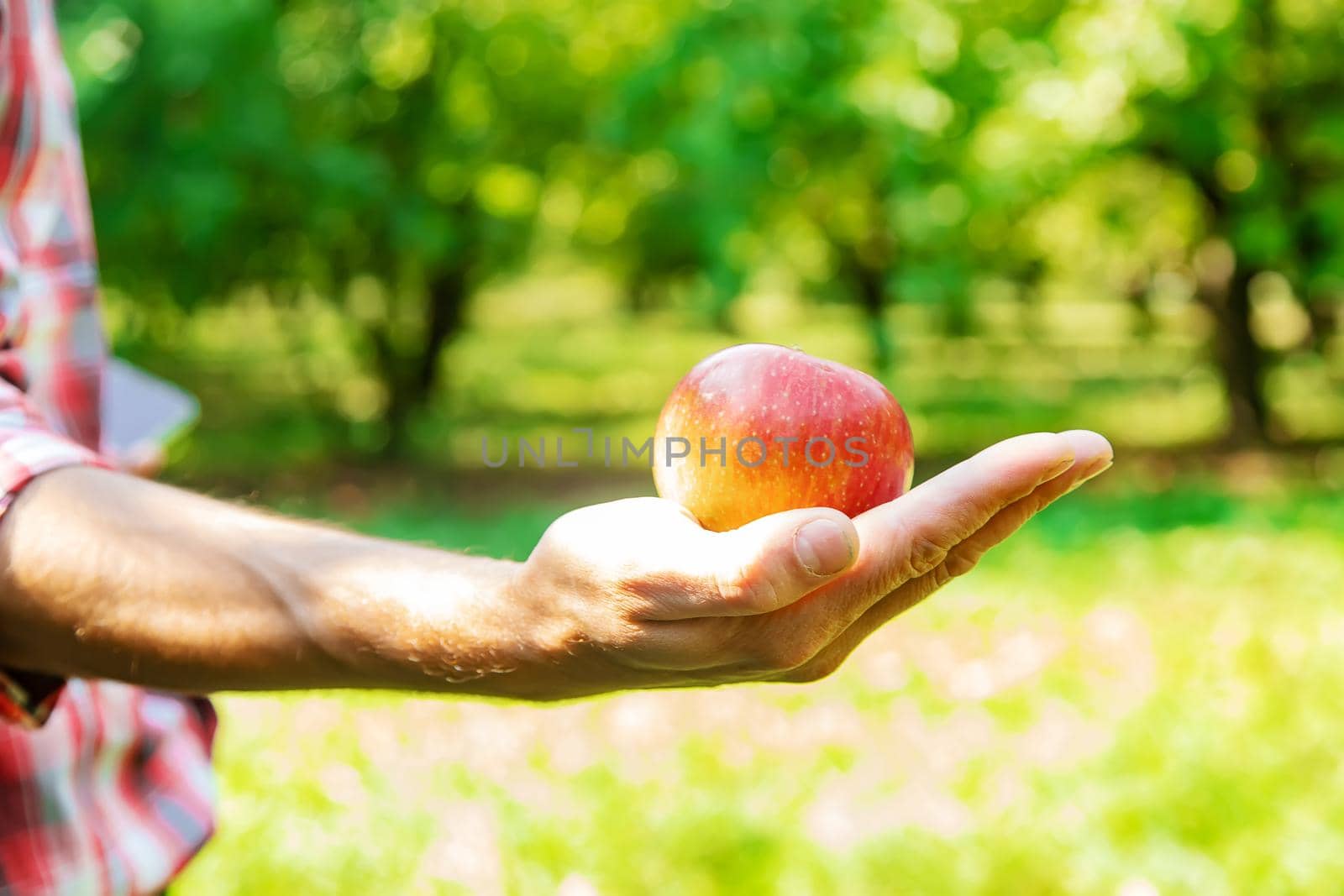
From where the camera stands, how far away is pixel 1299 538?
7219mm

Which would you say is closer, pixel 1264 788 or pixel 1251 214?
pixel 1264 788

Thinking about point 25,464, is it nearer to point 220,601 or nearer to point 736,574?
point 220,601

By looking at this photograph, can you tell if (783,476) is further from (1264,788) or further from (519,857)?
(1264,788)

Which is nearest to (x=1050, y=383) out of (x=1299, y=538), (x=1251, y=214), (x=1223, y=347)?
(x=1223, y=347)

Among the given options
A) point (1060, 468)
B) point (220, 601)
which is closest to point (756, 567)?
point (1060, 468)

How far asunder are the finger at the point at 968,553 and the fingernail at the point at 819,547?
23cm

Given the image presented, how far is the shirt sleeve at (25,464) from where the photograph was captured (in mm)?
1154

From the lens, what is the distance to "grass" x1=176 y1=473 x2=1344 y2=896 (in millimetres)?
3451

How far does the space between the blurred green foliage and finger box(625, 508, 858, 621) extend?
6954mm

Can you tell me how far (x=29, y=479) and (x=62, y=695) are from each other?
1.53 feet

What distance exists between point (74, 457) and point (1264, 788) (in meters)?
3.67

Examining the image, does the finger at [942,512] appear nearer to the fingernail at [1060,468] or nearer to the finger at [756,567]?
the fingernail at [1060,468]

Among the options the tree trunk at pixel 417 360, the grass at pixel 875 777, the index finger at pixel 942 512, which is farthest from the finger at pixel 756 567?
the tree trunk at pixel 417 360

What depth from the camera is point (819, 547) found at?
114 centimetres
